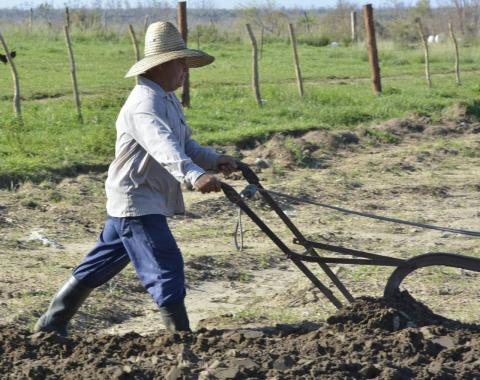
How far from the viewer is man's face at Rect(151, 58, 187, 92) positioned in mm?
5234

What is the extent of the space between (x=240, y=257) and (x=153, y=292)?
113 inches

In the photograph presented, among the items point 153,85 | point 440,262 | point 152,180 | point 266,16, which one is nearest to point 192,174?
point 152,180

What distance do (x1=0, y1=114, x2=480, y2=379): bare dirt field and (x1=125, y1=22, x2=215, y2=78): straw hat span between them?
1322 mm

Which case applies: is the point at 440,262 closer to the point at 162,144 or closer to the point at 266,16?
the point at 162,144

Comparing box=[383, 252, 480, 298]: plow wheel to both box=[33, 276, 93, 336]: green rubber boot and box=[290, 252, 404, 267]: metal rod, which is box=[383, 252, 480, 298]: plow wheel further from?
box=[33, 276, 93, 336]: green rubber boot

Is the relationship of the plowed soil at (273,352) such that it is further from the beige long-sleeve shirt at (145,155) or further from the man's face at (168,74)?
the man's face at (168,74)

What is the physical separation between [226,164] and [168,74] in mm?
579

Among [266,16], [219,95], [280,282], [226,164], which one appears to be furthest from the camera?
[266,16]

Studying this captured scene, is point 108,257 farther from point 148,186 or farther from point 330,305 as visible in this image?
point 330,305

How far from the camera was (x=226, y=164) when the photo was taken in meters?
5.50

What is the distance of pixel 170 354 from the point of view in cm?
488

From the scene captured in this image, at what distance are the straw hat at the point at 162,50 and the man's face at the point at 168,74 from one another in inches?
2.0

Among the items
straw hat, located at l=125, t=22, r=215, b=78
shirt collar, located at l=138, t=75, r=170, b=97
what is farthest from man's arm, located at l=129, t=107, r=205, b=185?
straw hat, located at l=125, t=22, r=215, b=78

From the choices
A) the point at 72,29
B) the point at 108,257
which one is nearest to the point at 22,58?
the point at 72,29
